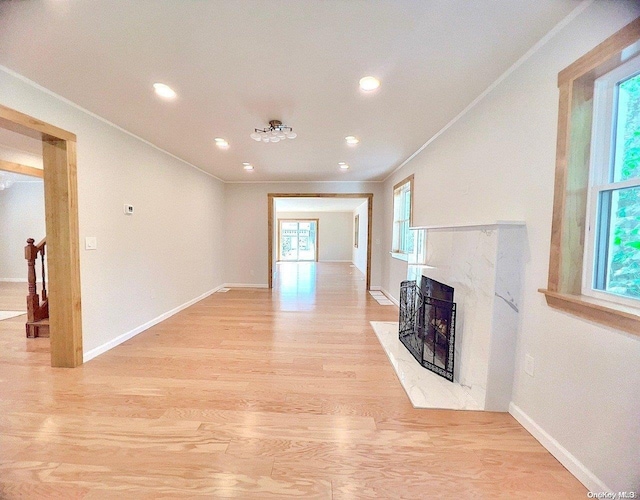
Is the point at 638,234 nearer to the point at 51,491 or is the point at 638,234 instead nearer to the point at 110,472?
the point at 110,472

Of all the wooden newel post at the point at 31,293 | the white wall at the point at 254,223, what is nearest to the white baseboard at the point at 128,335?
the wooden newel post at the point at 31,293

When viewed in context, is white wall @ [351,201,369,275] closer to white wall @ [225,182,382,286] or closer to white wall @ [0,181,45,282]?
white wall @ [225,182,382,286]

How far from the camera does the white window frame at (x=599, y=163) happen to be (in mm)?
1323

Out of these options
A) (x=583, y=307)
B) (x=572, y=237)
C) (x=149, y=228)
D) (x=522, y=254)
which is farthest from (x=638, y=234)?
(x=149, y=228)

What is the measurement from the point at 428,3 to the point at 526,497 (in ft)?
8.05

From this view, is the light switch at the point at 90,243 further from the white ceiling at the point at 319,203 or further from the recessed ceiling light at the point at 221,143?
the white ceiling at the point at 319,203

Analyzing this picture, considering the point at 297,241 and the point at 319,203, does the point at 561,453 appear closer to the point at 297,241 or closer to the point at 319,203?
the point at 319,203

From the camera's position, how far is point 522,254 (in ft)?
5.69

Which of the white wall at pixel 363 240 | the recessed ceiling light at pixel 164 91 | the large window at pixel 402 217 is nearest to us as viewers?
the recessed ceiling light at pixel 164 91

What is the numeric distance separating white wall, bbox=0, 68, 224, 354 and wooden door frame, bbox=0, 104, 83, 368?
4.0 inches

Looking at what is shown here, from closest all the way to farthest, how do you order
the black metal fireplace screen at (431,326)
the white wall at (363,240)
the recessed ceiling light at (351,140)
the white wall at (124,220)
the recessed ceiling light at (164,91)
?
1. the recessed ceiling light at (164,91)
2. the black metal fireplace screen at (431,326)
3. the white wall at (124,220)
4. the recessed ceiling light at (351,140)
5. the white wall at (363,240)

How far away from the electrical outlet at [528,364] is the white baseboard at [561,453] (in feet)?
0.94

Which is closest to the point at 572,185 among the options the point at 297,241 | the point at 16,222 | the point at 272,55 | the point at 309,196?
the point at 272,55

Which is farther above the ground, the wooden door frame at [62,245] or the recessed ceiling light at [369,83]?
the recessed ceiling light at [369,83]
